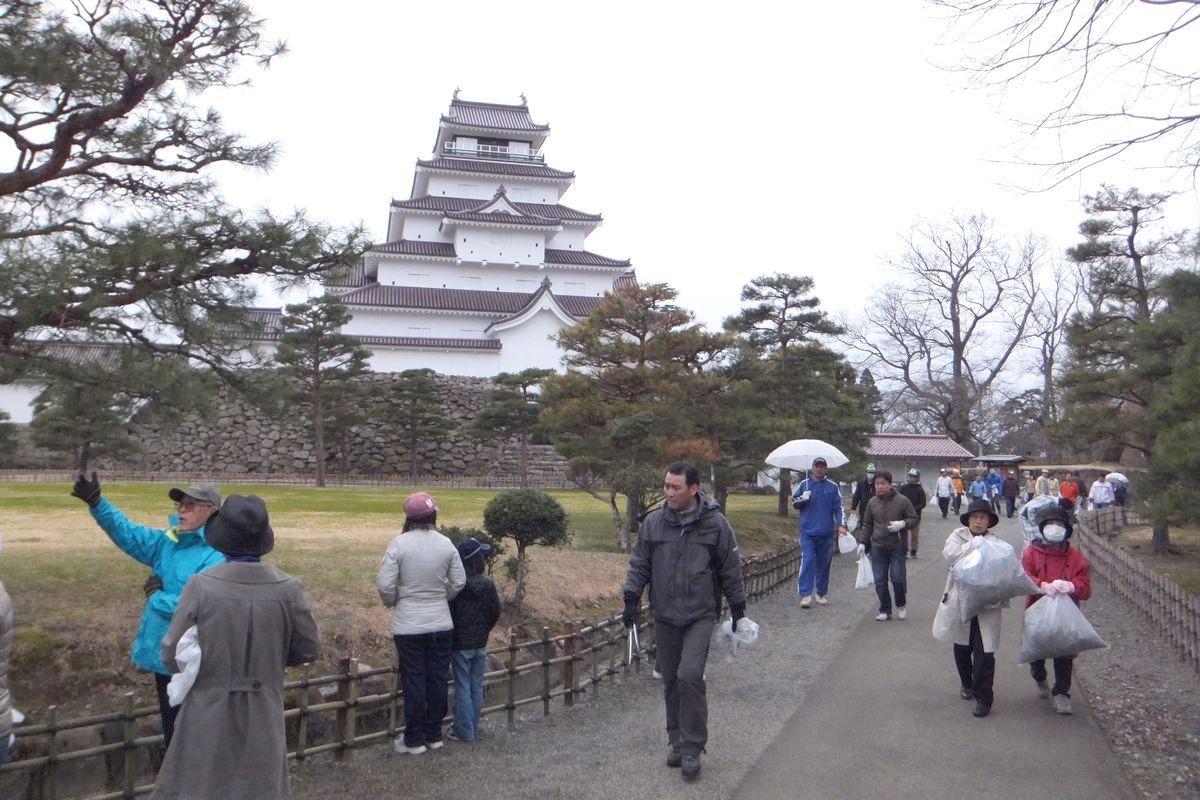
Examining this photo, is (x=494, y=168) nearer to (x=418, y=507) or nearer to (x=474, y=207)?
(x=474, y=207)

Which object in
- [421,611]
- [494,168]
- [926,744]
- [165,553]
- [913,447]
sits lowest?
[926,744]

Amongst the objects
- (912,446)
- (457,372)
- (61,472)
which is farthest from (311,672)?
(912,446)

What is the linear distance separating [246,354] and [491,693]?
3.12 meters

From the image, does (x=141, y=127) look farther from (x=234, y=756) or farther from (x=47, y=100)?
(x=234, y=756)

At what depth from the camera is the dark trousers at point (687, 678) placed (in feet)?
15.3

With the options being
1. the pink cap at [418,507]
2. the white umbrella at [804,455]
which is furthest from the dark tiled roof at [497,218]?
the pink cap at [418,507]

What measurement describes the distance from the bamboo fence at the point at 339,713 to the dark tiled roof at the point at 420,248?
29.0 m

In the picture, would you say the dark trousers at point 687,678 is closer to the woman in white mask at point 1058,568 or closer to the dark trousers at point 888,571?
the woman in white mask at point 1058,568

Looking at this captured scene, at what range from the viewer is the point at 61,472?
26922 mm

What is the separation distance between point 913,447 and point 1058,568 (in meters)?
30.4

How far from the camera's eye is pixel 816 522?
970 cm

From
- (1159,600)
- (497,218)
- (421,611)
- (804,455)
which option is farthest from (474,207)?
(421,611)

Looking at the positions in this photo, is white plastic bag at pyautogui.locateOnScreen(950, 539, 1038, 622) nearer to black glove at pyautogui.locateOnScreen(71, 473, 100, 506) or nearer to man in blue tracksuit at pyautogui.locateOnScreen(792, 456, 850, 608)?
man in blue tracksuit at pyautogui.locateOnScreen(792, 456, 850, 608)

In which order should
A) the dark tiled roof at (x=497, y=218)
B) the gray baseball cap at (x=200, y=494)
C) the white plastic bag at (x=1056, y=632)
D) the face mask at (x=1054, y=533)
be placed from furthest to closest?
the dark tiled roof at (x=497, y=218) → the face mask at (x=1054, y=533) → the white plastic bag at (x=1056, y=632) → the gray baseball cap at (x=200, y=494)
